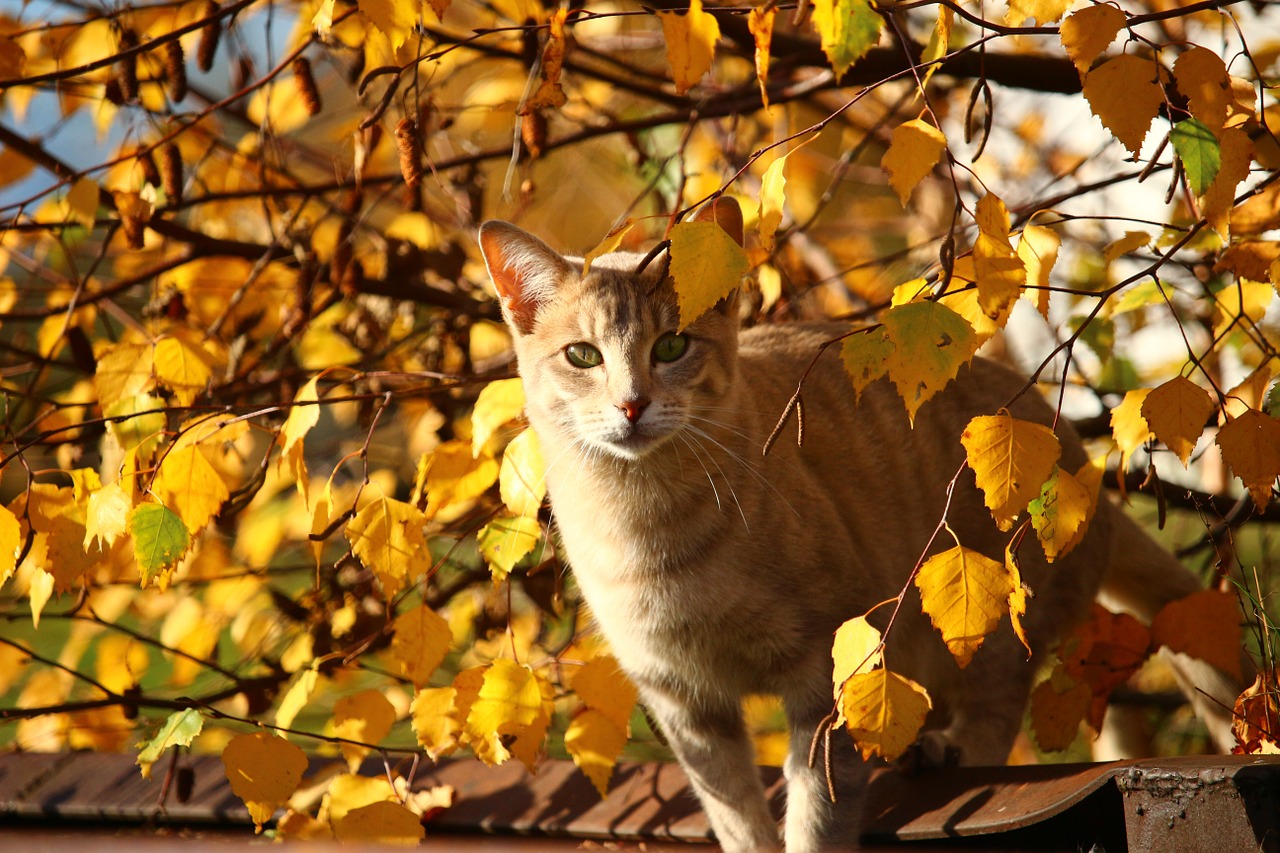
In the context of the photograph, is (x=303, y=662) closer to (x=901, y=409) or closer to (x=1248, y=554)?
(x=901, y=409)

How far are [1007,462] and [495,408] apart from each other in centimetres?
118

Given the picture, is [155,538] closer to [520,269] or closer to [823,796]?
[520,269]

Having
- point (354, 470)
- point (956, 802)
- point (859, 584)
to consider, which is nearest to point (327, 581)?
point (354, 470)

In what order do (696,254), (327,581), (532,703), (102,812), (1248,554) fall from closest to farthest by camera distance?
(696,254) → (532,703) → (102,812) → (327,581) → (1248,554)

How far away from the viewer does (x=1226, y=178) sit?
153cm

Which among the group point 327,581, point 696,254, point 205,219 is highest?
point 205,219

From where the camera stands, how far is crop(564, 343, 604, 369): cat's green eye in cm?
240

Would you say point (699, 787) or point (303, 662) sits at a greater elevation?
point (303, 662)

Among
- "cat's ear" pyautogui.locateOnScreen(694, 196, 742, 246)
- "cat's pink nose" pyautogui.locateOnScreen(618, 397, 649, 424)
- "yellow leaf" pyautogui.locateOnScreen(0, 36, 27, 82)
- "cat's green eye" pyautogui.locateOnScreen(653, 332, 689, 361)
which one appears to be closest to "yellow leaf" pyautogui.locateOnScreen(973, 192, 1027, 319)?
"cat's ear" pyautogui.locateOnScreen(694, 196, 742, 246)

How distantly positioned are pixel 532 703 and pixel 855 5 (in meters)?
1.30

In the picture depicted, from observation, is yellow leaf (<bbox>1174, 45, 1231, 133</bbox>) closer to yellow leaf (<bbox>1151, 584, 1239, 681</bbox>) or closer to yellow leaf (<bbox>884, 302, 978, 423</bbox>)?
yellow leaf (<bbox>884, 302, 978, 423</bbox>)

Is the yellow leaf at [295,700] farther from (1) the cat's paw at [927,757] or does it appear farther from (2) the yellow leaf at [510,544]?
(1) the cat's paw at [927,757]

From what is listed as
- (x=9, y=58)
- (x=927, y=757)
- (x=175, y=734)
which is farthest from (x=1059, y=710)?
(x=9, y=58)

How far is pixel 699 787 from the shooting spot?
238cm
